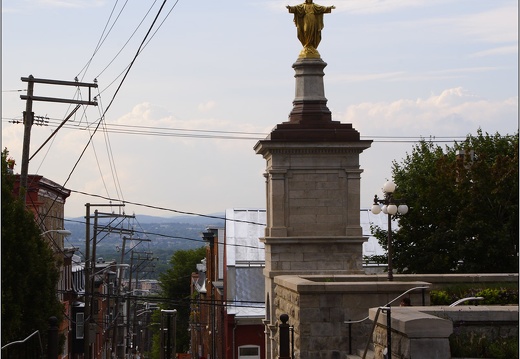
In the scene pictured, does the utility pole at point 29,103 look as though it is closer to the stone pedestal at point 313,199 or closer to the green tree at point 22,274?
the green tree at point 22,274

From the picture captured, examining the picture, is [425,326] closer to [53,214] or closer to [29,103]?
[29,103]

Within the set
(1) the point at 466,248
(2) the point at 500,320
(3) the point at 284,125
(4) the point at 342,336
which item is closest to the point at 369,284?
(4) the point at 342,336

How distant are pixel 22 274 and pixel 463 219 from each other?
54.3 ft

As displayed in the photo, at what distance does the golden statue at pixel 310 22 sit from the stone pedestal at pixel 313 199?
2.15 meters

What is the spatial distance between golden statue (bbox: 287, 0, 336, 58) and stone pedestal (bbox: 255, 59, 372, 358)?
215 centimetres

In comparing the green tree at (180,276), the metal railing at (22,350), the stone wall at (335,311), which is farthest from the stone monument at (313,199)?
the green tree at (180,276)

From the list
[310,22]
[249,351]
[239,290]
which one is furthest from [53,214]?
[310,22]

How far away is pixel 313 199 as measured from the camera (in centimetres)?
2884

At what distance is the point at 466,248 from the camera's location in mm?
37469

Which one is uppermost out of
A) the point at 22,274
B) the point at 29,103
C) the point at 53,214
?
the point at 53,214

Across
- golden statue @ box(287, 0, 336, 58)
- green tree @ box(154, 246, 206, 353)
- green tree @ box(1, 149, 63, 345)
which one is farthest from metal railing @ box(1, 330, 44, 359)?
green tree @ box(154, 246, 206, 353)

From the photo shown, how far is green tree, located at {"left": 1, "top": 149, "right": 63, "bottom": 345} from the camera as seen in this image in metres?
26.4

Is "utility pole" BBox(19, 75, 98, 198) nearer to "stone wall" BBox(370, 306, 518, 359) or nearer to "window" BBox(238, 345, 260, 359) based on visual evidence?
"stone wall" BBox(370, 306, 518, 359)

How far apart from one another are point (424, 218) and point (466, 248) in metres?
2.63
